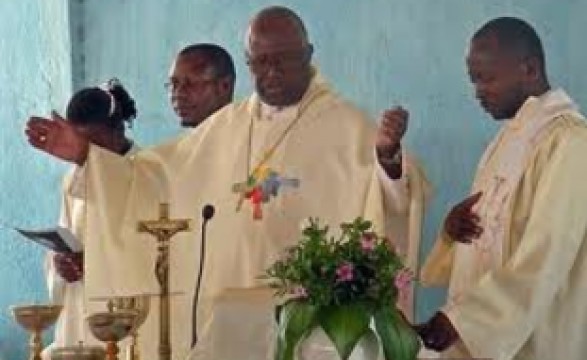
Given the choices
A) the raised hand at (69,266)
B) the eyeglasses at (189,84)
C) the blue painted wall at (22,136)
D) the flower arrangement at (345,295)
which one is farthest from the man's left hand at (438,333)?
the blue painted wall at (22,136)

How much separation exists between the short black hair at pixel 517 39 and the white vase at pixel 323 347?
4.00 ft

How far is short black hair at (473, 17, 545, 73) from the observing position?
373cm

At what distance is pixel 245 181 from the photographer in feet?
13.9

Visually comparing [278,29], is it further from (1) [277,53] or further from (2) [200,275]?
(2) [200,275]

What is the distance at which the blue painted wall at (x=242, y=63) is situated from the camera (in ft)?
15.0

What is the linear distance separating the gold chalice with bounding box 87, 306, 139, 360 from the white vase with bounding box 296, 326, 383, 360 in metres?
0.71

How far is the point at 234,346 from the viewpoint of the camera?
10.3 ft

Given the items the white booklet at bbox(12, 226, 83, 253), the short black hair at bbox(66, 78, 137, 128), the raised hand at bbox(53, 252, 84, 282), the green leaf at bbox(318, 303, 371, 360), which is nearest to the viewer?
the green leaf at bbox(318, 303, 371, 360)

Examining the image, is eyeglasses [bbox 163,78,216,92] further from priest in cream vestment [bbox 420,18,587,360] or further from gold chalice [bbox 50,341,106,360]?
gold chalice [bbox 50,341,106,360]

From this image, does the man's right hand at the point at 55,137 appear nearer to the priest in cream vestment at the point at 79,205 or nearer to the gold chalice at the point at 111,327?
the gold chalice at the point at 111,327

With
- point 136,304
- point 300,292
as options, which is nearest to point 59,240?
point 136,304

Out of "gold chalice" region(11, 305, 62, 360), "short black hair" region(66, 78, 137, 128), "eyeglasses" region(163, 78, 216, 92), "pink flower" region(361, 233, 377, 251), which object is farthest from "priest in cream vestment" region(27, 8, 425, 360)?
"pink flower" region(361, 233, 377, 251)

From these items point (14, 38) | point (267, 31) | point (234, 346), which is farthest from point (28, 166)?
point (234, 346)

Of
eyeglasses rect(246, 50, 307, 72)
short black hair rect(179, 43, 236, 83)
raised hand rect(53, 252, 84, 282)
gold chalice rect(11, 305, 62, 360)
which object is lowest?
gold chalice rect(11, 305, 62, 360)
